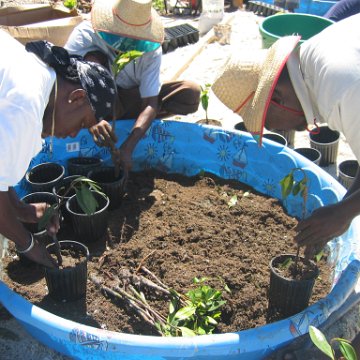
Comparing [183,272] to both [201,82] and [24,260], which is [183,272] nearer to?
[24,260]

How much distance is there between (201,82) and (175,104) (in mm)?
1238

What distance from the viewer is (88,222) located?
7.92 ft

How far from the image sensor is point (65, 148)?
3.03 metres

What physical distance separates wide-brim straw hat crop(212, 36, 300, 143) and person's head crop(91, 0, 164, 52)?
96cm

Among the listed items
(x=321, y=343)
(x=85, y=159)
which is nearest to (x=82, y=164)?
(x=85, y=159)

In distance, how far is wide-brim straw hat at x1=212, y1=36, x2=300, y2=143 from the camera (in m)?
1.74

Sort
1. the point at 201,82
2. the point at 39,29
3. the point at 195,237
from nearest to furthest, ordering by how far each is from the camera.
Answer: the point at 195,237, the point at 39,29, the point at 201,82

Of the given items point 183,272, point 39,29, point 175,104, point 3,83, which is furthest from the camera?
point 39,29

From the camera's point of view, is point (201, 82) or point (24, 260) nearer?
point (24, 260)

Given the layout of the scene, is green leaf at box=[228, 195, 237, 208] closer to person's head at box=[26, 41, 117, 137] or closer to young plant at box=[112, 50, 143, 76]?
young plant at box=[112, 50, 143, 76]

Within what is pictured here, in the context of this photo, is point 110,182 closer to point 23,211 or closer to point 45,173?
point 45,173

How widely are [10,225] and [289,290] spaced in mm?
1107

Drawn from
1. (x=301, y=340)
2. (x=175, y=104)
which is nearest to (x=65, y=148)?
(x=175, y=104)

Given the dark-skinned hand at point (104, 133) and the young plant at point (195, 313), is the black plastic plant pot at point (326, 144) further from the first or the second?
the young plant at point (195, 313)
